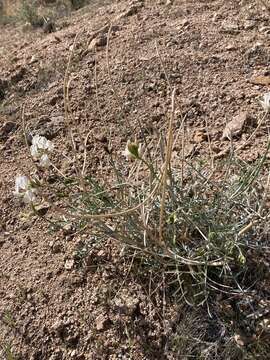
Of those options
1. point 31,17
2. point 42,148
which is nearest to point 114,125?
point 42,148

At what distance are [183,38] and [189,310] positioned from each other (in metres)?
1.75

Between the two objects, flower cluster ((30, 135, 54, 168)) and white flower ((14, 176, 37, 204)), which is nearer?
white flower ((14, 176, 37, 204))

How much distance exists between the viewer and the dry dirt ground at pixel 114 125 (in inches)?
65.6

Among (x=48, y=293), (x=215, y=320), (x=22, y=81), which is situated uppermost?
(x=22, y=81)

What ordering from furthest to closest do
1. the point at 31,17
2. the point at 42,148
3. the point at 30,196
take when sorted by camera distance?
the point at 31,17, the point at 42,148, the point at 30,196

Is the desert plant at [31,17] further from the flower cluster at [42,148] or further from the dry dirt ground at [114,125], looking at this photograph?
the flower cluster at [42,148]

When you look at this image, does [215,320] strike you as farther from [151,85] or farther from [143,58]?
[143,58]

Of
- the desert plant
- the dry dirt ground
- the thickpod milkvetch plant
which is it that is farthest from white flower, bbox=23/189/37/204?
the desert plant

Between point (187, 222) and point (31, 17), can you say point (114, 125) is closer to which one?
point (187, 222)

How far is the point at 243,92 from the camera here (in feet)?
7.66

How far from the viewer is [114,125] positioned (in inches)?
94.3

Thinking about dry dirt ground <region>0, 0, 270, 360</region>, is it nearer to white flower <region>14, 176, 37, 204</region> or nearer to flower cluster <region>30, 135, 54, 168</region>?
flower cluster <region>30, 135, 54, 168</region>

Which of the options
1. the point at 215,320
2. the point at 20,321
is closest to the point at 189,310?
the point at 215,320

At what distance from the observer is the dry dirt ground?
65.6 inches
